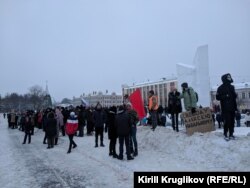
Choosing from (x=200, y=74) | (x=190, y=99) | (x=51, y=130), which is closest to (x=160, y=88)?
(x=200, y=74)

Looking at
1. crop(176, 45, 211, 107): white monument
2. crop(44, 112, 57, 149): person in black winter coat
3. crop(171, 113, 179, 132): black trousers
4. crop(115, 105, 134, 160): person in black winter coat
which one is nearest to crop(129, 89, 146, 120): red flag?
crop(171, 113, 179, 132): black trousers

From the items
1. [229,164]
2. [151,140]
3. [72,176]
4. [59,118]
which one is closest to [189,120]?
[151,140]

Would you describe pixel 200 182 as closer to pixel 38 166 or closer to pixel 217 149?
pixel 217 149

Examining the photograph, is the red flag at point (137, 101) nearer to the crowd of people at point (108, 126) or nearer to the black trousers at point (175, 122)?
the crowd of people at point (108, 126)

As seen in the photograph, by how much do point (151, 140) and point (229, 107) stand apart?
4.49 metres

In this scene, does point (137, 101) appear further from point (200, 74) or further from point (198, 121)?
point (200, 74)

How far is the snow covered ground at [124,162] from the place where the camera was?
31.5ft

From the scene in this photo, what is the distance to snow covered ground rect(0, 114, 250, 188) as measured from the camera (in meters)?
9.59

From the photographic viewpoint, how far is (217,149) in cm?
1133

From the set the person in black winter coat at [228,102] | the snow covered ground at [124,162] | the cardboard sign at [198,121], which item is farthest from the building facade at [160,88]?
the person in black winter coat at [228,102]

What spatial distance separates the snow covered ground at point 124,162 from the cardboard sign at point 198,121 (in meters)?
0.49

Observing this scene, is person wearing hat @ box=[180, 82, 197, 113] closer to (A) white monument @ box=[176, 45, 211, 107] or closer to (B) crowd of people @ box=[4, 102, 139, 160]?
(B) crowd of people @ box=[4, 102, 139, 160]

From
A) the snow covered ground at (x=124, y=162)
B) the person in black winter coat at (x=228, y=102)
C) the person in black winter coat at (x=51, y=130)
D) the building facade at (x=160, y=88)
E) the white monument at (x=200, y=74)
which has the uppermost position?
the building facade at (x=160, y=88)

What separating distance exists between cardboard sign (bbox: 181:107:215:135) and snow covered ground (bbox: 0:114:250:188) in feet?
1.62
